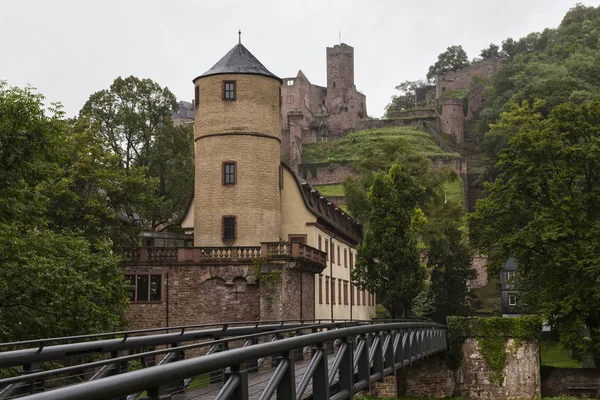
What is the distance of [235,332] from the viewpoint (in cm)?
1728

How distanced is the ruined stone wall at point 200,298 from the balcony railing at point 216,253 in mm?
409

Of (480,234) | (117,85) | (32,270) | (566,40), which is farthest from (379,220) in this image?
(566,40)

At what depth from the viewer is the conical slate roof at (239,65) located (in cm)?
4166

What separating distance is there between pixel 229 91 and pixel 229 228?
6.63 m

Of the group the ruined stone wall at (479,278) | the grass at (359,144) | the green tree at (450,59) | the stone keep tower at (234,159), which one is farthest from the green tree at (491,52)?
the stone keep tower at (234,159)

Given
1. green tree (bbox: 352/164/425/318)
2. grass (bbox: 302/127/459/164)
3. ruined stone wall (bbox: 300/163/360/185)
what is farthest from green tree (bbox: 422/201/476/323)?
grass (bbox: 302/127/459/164)

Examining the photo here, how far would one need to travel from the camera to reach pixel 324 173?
332 feet

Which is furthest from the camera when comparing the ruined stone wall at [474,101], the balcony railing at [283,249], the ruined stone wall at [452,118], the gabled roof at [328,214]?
the ruined stone wall at [474,101]

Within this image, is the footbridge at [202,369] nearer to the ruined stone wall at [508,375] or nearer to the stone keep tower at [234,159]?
the ruined stone wall at [508,375]

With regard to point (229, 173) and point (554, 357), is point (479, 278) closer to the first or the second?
point (554, 357)

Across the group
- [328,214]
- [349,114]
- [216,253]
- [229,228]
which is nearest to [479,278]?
[328,214]

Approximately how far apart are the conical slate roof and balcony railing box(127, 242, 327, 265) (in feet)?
28.9

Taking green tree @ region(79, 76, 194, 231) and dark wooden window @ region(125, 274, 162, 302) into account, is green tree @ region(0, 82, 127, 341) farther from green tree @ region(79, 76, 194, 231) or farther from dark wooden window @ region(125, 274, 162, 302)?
green tree @ region(79, 76, 194, 231)

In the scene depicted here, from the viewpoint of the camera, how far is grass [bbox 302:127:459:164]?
107 meters
